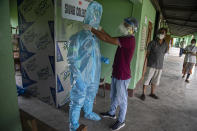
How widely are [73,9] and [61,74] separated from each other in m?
1.03

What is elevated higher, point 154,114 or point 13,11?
point 13,11

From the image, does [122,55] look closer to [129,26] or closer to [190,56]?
[129,26]

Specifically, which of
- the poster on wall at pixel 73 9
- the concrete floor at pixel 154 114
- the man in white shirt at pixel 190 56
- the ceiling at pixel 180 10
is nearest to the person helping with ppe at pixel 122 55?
the concrete floor at pixel 154 114

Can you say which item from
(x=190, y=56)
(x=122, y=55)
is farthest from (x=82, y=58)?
(x=190, y=56)

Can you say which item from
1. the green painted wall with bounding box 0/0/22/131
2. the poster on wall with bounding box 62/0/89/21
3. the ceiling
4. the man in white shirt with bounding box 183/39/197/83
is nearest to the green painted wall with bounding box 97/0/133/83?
the poster on wall with bounding box 62/0/89/21

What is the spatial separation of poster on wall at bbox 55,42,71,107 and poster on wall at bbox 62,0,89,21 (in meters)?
0.43

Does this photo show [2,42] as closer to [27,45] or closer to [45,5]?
[45,5]

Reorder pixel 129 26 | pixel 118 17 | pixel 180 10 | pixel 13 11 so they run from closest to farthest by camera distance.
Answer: pixel 129 26, pixel 118 17, pixel 180 10, pixel 13 11

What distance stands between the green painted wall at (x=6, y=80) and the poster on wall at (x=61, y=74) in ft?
5.05

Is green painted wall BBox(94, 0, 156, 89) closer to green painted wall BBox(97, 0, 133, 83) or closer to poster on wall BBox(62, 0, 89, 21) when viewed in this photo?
green painted wall BBox(97, 0, 133, 83)

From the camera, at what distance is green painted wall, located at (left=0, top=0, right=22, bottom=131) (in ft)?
1.56

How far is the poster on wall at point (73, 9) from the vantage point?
2.00 m

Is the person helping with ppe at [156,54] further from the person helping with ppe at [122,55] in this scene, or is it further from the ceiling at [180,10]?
the ceiling at [180,10]

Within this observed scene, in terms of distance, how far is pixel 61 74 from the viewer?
7.18ft
